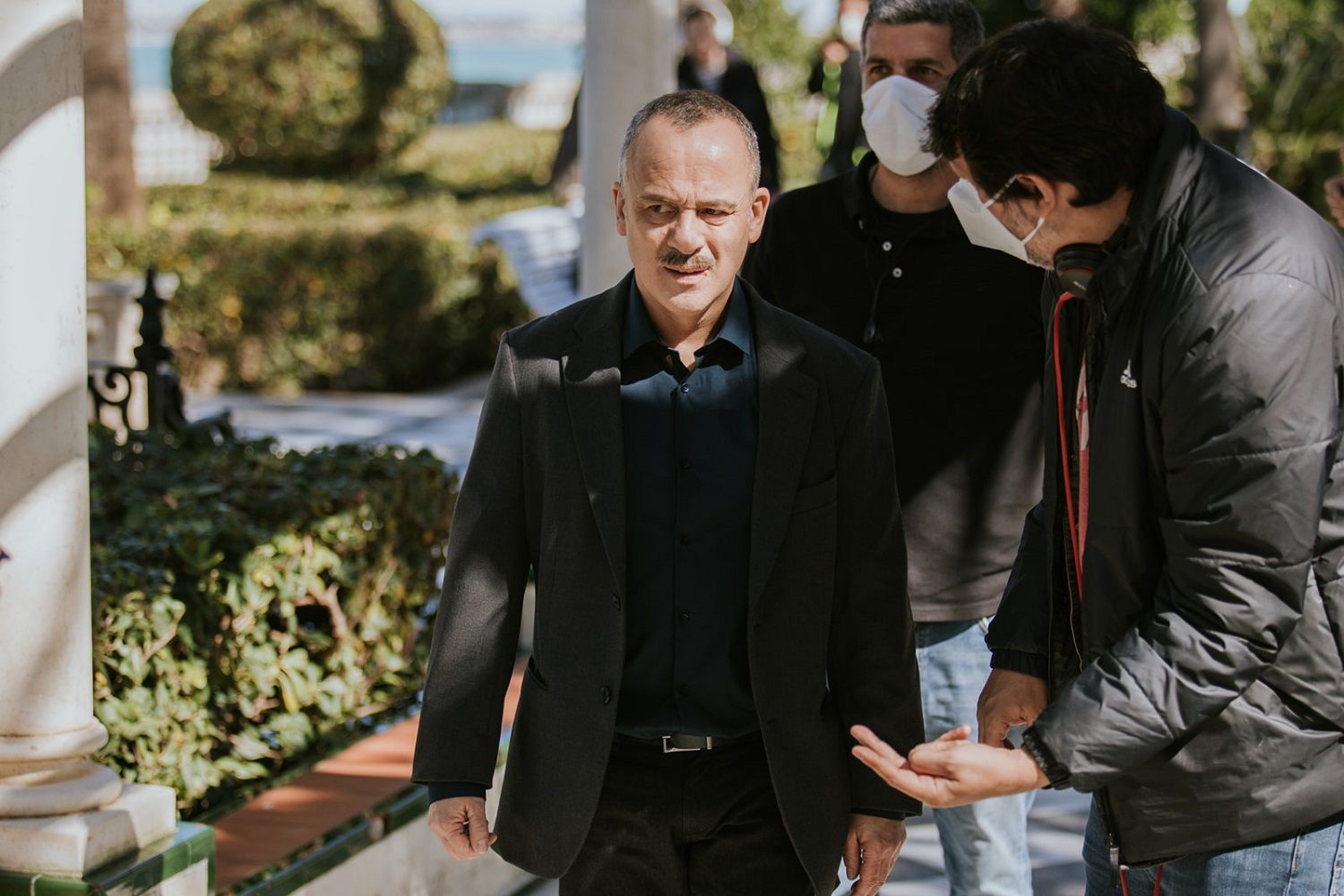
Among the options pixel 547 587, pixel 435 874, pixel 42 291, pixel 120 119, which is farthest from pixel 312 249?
pixel 547 587

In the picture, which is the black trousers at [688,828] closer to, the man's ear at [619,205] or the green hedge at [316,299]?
the man's ear at [619,205]

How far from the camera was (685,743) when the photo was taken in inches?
101

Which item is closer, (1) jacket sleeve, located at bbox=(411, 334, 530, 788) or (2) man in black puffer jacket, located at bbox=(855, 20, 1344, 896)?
(2) man in black puffer jacket, located at bbox=(855, 20, 1344, 896)

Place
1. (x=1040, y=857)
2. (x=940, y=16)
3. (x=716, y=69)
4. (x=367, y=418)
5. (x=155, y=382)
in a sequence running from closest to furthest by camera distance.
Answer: (x=940, y=16)
(x=1040, y=857)
(x=155, y=382)
(x=716, y=69)
(x=367, y=418)

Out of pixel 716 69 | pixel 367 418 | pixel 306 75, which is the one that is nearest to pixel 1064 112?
pixel 716 69

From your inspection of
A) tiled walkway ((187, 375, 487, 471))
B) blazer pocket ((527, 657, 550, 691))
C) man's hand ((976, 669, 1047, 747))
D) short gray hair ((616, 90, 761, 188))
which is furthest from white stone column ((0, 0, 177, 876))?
tiled walkway ((187, 375, 487, 471))

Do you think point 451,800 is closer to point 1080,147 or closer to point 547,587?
point 547,587

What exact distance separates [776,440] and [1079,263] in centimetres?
53

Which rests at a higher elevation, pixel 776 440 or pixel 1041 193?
pixel 1041 193

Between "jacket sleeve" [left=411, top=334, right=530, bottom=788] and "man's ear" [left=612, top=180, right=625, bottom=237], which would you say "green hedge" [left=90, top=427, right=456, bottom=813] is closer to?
"jacket sleeve" [left=411, top=334, right=530, bottom=788]

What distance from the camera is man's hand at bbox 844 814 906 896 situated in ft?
8.81

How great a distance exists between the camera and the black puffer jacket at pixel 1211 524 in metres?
2.01

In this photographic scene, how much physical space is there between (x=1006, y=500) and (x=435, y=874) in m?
1.79

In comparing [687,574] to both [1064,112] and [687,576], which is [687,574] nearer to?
[687,576]
